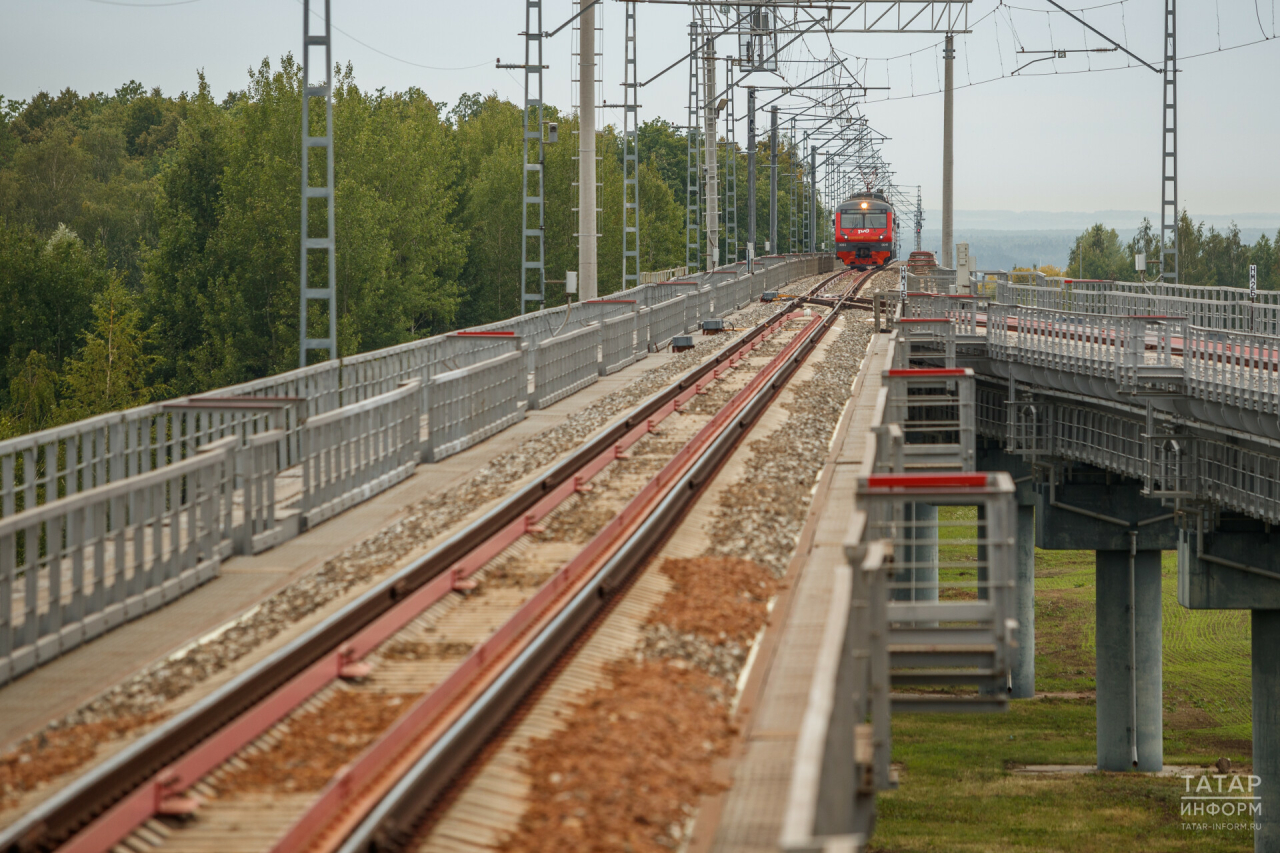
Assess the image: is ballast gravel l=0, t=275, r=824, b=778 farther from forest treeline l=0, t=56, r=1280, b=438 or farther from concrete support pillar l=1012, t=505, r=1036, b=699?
forest treeline l=0, t=56, r=1280, b=438

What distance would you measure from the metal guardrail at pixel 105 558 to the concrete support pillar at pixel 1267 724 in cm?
2296

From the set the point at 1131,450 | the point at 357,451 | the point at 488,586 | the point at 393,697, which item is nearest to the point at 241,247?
the point at 1131,450

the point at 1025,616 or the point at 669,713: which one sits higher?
the point at 669,713

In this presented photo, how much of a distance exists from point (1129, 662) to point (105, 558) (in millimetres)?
29239

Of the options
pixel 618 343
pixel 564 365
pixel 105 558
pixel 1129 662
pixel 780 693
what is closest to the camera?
pixel 780 693

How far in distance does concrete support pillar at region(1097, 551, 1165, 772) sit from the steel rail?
1999 centimetres

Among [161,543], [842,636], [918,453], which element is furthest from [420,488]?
[842,636]

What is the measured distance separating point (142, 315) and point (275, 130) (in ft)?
39.6

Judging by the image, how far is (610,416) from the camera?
2152cm

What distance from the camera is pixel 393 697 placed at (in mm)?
8914

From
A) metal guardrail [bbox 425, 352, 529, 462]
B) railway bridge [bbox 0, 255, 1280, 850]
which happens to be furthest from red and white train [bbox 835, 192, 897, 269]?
metal guardrail [bbox 425, 352, 529, 462]

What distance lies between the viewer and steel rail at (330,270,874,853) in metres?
6.79

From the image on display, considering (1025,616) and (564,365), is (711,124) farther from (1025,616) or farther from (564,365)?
(564,365)

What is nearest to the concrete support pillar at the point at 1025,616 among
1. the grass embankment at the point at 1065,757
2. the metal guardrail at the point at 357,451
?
the grass embankment at the point at 1065,757
